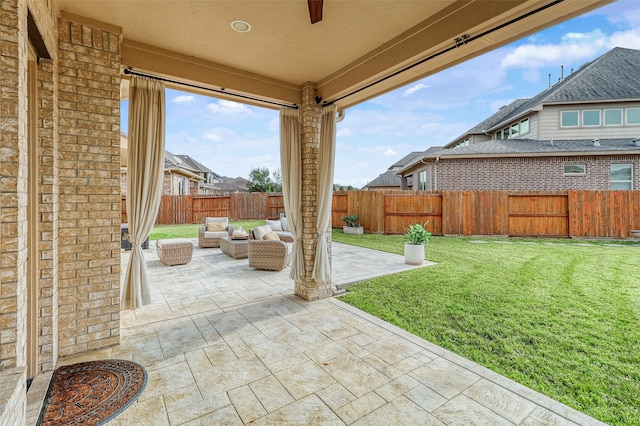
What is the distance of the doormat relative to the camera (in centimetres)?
185

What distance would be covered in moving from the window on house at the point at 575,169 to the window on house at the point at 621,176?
91 cm

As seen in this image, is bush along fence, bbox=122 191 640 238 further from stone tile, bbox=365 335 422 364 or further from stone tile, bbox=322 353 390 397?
stone tile, bbox=322 353 390 397

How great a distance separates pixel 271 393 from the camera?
2096 millimetres

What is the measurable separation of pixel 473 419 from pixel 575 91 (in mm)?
15143

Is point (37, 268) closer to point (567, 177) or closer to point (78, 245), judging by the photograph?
point (78, 245)

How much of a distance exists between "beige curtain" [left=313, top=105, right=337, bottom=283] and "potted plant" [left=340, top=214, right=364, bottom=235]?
7.38 meters

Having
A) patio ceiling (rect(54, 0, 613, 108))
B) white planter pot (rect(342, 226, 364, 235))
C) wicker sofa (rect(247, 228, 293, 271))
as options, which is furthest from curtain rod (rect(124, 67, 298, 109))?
white planter pot (rect(342, 226, 364, 235))

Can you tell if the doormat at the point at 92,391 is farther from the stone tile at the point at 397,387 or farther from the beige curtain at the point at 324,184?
the beige curtain at the point at 324,184

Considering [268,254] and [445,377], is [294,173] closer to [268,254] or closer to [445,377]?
[268,254]

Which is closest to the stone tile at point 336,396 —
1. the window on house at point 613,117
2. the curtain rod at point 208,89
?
the curtain rod at point 208,89

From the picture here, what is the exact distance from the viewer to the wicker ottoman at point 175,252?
20.0 feet

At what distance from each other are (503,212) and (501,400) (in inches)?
368

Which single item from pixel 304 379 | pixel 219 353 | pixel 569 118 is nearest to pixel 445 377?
pixel 304 379

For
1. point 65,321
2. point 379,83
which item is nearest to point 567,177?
point 379,83
